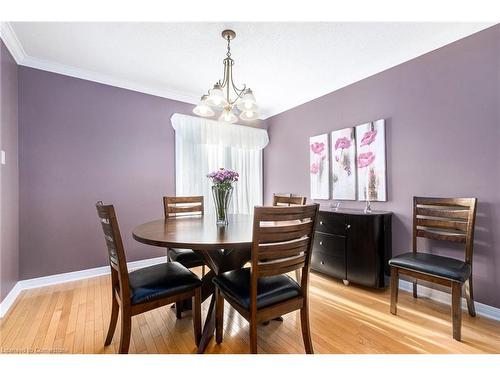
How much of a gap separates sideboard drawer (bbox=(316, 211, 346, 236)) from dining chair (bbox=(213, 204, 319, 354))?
1218mm

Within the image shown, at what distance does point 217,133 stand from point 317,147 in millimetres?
1526

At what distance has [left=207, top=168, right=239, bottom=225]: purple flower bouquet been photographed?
5.90ft

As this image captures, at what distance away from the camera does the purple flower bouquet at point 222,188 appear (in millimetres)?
1797

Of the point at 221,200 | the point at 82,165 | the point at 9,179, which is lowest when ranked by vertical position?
the point at 221,200

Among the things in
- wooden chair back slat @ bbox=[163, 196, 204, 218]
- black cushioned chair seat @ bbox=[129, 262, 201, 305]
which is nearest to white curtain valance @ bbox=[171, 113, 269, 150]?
wooden chair back slat @ bbox=[163, 196, 204, 218]

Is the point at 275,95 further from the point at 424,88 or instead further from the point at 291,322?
the point at 291,322

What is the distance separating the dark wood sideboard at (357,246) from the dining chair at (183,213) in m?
1.41

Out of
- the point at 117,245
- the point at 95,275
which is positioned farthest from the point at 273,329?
the point at 95,275

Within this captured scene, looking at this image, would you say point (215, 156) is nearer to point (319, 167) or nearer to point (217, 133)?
point (217, 133)

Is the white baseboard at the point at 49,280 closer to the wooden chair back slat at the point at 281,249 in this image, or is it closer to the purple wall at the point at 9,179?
the purple wall at the point at 9,179

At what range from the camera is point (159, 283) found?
138 cm

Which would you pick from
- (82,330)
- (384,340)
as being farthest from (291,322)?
(82,330)

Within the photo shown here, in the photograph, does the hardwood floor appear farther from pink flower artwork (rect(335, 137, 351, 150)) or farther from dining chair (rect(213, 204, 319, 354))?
pink flower artwork (rect(335, 137, 351, 150))
